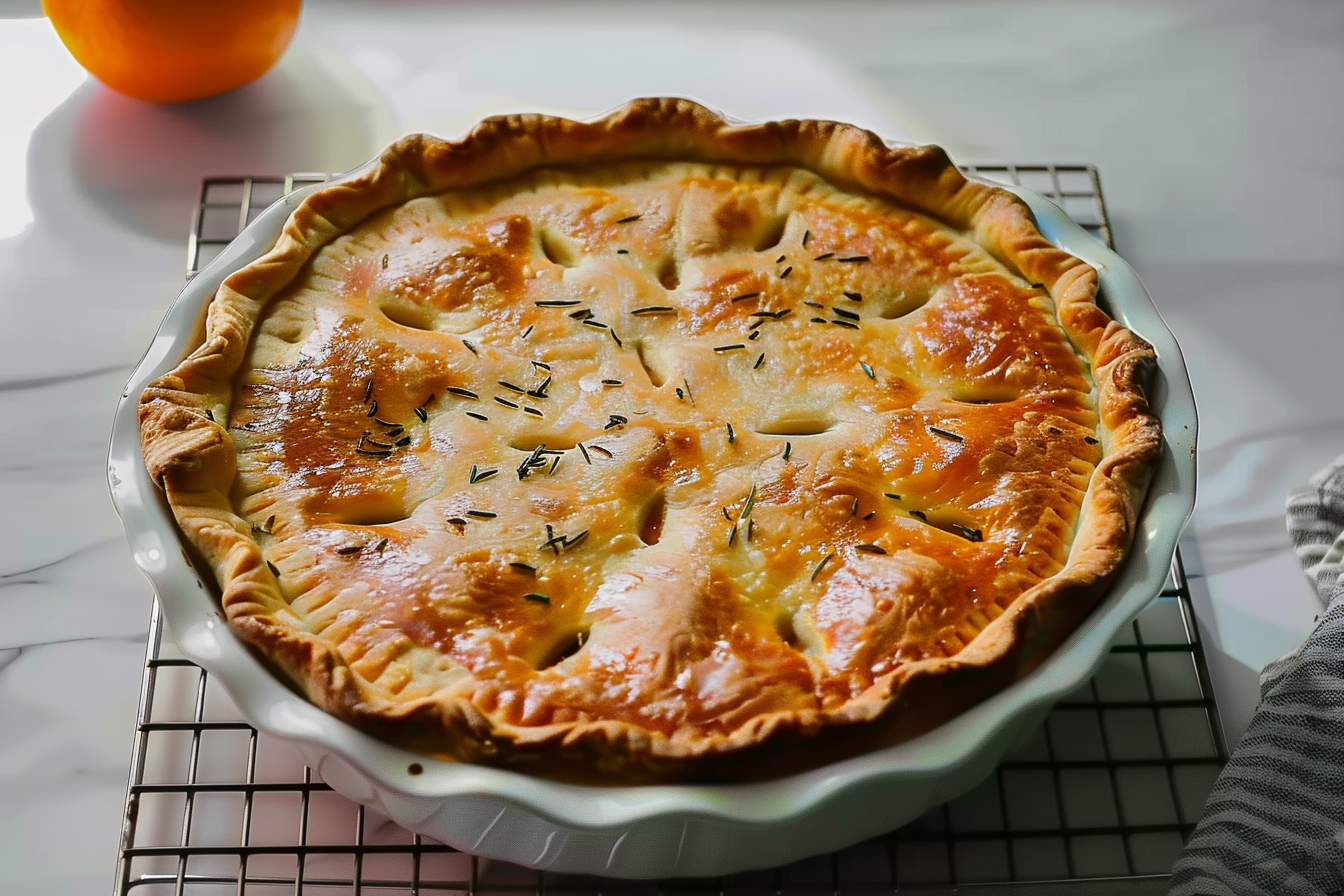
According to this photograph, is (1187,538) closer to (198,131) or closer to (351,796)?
(351,796)

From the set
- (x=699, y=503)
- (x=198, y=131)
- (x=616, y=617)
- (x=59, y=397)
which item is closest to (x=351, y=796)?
(x=616, y=617)

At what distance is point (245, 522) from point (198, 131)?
1.47 metres

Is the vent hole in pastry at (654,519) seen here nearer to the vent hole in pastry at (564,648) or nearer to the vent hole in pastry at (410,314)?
the vent hole in pastry at (564,648)

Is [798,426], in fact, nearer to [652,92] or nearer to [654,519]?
[654,519]

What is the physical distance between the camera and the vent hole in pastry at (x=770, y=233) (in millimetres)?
2121

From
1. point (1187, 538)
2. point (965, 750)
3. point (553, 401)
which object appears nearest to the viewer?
point (965, 750)

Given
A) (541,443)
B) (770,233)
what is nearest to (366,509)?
(541,443)

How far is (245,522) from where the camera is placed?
169 cm

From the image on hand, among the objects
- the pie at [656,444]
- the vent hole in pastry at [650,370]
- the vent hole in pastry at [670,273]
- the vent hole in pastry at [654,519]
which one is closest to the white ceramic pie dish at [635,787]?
the pie at [656,444]

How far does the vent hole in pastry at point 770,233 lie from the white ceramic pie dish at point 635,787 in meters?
0.74

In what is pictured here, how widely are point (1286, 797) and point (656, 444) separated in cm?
89

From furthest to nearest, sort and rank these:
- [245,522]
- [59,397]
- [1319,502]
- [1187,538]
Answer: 1. [59,397]
2. [1187,538]
3. [1319,502]
4. [245,522]

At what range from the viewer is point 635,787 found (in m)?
1.41

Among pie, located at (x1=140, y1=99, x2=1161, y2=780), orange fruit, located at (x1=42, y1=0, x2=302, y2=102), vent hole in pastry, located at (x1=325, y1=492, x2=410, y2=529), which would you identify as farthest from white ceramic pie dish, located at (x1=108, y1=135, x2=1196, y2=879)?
orange fruit, located at (x1=42, y1=0, x2=302, y2=102)
